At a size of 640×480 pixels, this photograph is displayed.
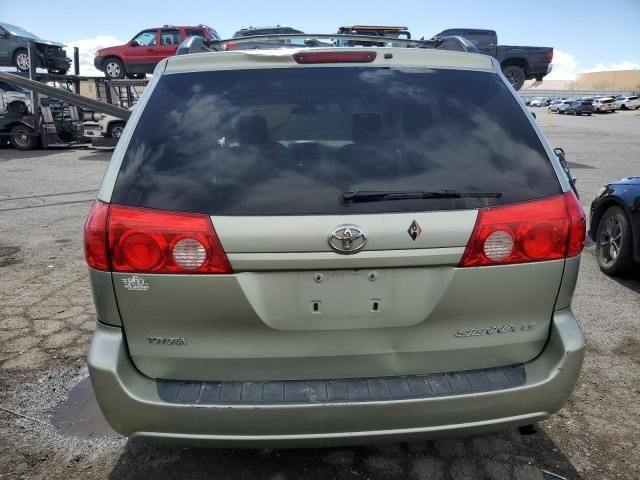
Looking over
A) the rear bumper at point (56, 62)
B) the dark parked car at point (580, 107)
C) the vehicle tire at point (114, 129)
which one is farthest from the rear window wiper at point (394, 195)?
the dark parked car at point (580, 107)

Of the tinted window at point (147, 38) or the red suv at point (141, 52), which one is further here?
the tinted window at point (147, 38)

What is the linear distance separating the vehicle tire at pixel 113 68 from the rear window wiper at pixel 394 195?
64.9 feet

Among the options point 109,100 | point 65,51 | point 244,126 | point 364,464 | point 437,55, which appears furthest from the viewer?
point 65,51

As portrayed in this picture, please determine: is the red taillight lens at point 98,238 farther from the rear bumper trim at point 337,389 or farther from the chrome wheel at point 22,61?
the chrome wheel at point 22,61

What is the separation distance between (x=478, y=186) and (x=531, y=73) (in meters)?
18.8

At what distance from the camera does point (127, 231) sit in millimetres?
1865

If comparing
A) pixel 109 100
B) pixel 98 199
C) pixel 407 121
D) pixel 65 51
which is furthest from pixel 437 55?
pixel 65 51

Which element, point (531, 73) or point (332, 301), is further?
point (531, 73)

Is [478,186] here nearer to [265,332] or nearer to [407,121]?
[407,121]

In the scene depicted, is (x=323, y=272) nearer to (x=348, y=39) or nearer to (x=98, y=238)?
(x=98, y=238)

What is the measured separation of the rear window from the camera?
188cm

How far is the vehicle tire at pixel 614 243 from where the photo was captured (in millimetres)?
4977

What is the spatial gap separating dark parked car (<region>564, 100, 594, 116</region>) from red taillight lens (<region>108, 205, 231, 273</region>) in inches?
2368

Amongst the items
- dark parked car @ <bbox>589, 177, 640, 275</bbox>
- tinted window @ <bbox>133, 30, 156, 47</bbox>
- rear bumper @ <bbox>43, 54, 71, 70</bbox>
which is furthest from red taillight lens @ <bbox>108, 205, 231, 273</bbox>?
rear bumper @ <bbox>43, 54, 71, 70</bbox>
